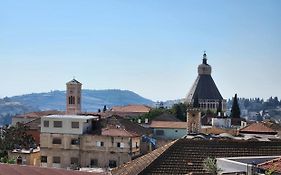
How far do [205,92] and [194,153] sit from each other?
318 ft

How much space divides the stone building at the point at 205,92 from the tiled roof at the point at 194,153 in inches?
3443

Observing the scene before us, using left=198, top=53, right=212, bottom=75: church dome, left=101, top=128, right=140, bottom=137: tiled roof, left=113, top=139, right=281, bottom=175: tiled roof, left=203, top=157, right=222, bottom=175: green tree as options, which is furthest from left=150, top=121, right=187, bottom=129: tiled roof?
left=198, top=53, right=212, bottom=75: church dome

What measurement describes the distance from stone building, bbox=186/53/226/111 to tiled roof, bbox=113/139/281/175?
87.5m

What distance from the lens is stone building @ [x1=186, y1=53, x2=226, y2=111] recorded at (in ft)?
393

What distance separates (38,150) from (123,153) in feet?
28.4

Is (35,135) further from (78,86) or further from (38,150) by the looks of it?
(78,86)

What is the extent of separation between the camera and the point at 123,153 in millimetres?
49094

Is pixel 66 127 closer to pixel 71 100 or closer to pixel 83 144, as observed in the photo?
pixel 83 144

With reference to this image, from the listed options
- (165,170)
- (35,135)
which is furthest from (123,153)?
(165,170)

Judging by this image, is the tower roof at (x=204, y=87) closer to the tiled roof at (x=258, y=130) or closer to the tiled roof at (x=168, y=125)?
the tiled roof at (x=168, y=125)

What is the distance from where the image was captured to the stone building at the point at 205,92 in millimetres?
119875

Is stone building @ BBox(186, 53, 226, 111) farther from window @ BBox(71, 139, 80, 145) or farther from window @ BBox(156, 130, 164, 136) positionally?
window @ BBox(71, 139, 80, 145)

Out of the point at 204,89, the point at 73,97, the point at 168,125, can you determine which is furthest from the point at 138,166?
the point at 204,89

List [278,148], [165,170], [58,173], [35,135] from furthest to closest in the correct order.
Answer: [35,135] → [278,148] → [165,170] → [58,173]
